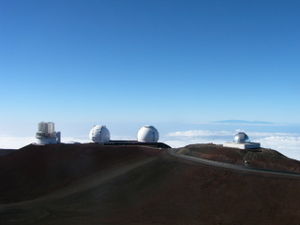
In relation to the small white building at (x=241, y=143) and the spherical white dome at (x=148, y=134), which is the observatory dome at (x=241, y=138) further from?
the spherical white dome at (x=148, y=134)

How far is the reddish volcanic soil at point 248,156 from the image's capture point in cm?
4197

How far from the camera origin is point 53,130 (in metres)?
55.9

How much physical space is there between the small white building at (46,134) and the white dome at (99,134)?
552 cm

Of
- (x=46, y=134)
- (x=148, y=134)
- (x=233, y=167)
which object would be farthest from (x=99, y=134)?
(x=233, y=167)

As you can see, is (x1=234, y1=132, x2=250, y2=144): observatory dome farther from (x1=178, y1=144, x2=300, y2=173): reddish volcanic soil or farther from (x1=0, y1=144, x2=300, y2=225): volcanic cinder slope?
(x1=0, y1=144, x2=300, y2=225): volcanic cinder slope

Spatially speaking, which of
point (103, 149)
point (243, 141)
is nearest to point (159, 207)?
point (103, 149)

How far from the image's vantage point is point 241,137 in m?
52.3

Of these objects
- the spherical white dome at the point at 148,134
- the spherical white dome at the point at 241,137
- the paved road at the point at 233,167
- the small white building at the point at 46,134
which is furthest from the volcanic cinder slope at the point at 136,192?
the spherical white dome at the point at 148,134

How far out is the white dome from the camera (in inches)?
2256

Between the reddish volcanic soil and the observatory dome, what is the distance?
120 inches

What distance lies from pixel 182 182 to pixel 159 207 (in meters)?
5.20

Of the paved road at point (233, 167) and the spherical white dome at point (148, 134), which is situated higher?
the spherical white dome at point (148, 134)

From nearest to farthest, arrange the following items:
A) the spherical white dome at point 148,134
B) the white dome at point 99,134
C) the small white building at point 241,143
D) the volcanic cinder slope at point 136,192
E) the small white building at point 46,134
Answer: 1. the volcanic cinder slope at point 136,192
2. the small white building at point 241,143
3. the small white building at point 46,134
4. the white dome at point 99,134
5. the spherical white dome at point 148,134

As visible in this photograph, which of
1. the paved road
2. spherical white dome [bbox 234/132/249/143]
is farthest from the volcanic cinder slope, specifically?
spherical white dome [bbox 234/132/249/143]
